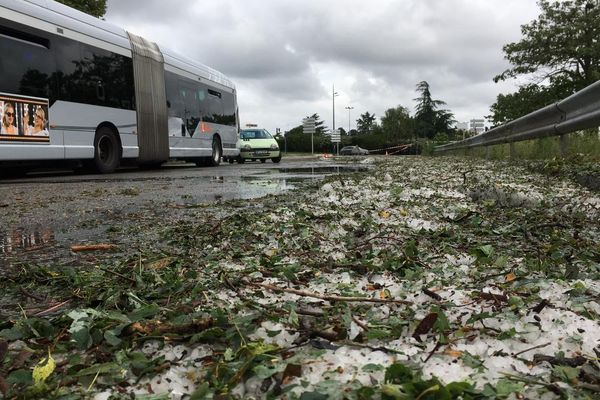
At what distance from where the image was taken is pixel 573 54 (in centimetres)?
3478

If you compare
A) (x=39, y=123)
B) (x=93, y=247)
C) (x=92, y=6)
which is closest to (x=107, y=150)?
(x=39, y=123)

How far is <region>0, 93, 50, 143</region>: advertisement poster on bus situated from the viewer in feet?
27.2

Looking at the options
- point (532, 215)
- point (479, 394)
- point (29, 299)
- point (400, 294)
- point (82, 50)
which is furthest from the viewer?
point (82, 50)

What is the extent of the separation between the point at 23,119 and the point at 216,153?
8.99 m

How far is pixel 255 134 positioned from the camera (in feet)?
85.7

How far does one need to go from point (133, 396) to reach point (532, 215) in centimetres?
250

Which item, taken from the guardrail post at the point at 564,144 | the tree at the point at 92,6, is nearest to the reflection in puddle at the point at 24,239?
the guardrail post at the point at 564,144

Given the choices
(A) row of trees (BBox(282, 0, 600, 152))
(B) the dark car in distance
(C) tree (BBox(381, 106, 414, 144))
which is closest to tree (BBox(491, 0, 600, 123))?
(A) row of trees (BBox(282, 0, 600, 152))

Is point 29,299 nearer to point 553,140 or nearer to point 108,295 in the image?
point 108,295

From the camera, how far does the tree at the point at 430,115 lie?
358 feet

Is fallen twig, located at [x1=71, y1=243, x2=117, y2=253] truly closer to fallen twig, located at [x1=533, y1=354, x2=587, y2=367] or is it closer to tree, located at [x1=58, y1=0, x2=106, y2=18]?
fallen twig, located at [x1=533, y1=354, x2=587, y2=367]

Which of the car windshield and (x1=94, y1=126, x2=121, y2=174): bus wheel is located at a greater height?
the car windshield

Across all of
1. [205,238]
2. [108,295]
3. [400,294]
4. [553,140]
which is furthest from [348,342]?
[553,140]

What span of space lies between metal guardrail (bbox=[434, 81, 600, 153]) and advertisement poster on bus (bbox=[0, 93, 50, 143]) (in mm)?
8072
